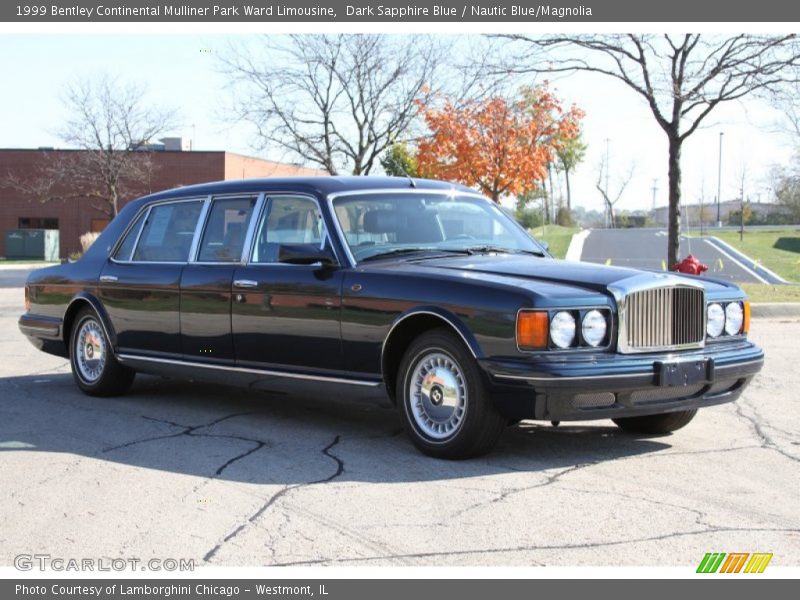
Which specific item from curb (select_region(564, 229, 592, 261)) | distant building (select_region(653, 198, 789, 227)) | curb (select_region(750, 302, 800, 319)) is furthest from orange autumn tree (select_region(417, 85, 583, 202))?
distant building (select_region(653, 198, 789, 227))

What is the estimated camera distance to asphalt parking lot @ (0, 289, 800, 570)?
179 inches

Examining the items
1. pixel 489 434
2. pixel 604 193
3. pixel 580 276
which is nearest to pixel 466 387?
pixel 489 434

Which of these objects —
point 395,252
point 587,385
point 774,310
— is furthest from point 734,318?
point 774,310

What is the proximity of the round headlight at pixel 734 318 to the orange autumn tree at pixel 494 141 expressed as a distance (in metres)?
21.0

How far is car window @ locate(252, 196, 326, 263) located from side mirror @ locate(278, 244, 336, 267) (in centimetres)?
18

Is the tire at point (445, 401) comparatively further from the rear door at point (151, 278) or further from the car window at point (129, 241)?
the car window at point (129, 241)

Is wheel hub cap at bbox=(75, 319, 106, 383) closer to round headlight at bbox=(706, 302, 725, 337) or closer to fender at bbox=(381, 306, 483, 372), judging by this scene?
fender at bbox=(381, 306, 483, 372)

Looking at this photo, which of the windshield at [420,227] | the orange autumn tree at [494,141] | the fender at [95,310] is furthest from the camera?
the orange autumn tree at [494,141]

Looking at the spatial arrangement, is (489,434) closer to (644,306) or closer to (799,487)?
(644,306)

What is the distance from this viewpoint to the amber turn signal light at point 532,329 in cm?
573

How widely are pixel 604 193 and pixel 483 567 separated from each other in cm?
8014

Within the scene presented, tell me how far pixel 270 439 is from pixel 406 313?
1350 millimetres

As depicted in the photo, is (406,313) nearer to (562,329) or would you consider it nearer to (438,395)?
(438,395)

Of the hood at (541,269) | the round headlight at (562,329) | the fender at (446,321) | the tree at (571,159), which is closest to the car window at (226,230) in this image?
the hood at (541,269)
